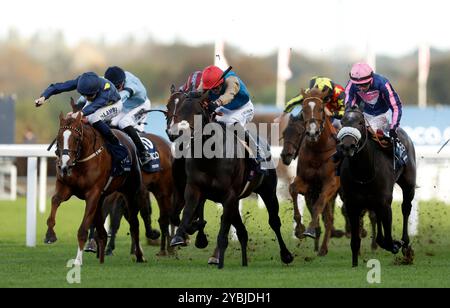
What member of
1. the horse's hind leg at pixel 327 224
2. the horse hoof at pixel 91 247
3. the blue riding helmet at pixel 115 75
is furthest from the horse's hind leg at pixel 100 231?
the horse's hind leg at pixel 327 224

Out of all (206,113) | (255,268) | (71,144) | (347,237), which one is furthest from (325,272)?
(347,237)

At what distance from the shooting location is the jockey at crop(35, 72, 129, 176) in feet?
33.8

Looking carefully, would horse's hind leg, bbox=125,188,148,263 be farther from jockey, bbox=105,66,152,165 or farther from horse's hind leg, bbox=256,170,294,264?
horse's hind leg, bbox=256,170,294,264

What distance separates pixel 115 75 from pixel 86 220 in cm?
237

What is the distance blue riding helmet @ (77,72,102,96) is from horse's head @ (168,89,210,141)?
1.06 meters

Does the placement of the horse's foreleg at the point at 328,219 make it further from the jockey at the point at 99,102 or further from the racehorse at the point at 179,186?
the jockey at the point at 99,102

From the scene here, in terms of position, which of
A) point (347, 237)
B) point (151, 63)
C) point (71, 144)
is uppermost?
point (151, 63)

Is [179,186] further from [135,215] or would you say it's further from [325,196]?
[325,196]

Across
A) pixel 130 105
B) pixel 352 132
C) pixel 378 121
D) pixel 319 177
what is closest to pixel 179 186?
pixel 130 105

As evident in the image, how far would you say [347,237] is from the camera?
14.1 meters

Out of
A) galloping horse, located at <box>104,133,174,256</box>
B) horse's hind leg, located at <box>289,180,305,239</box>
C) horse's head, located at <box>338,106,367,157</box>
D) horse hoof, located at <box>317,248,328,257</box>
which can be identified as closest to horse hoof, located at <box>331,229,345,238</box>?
horse's hind leg, located at <box>289,180,305,239</box>

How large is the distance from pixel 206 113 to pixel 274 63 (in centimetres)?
2364
